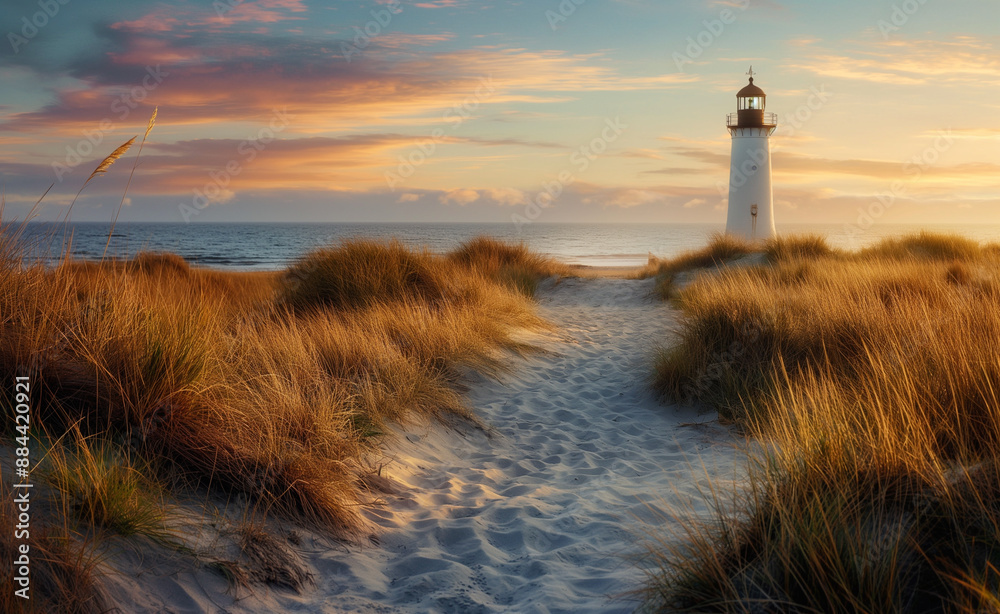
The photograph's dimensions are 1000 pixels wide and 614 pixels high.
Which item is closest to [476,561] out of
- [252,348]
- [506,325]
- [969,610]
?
[969,610]

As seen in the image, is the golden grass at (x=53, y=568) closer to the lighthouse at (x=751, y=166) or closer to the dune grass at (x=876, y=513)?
the dune grass at (x=876, y=513)

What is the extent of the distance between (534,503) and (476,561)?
76 cm

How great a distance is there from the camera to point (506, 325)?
8.60 meters

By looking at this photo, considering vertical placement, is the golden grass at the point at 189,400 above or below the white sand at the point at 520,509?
above

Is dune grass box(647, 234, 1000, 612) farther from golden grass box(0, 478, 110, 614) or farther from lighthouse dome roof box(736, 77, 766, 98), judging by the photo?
lighthouse dome roof box(736, 77, 766, 98)

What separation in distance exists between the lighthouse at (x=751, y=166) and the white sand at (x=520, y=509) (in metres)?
22.0

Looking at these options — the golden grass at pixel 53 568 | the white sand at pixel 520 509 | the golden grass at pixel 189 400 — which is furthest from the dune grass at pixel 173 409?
the white sand at pixel 520 509

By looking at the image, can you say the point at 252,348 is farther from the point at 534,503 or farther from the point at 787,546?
the point at 787,546

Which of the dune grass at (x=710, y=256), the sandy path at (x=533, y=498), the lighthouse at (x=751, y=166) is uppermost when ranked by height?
the lighthouse at (x=751, y=166)

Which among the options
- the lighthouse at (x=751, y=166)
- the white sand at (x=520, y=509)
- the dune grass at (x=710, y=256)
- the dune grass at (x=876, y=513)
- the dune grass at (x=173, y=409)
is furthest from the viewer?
the lighthouse at (x=751, y=166)

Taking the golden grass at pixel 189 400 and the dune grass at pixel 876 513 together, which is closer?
the dune grass at pixel 876 513

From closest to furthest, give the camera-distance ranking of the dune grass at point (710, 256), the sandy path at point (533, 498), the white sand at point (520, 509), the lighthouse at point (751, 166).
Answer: the white sand at point (520, 509) < the sandy path at point (533, 498) < the dune grass at point (710, 256) < the lighthouse at point (751, 166)

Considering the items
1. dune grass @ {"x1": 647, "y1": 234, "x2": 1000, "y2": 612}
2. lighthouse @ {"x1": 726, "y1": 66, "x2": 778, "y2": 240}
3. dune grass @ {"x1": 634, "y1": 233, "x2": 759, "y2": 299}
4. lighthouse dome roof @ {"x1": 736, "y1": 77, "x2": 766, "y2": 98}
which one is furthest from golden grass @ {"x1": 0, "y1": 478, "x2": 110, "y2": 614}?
lighthouse dome roof @ {"x1": 736, "y1": 77, "x2": 766, "y2": 98}

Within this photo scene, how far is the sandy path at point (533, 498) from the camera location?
9.03ft
